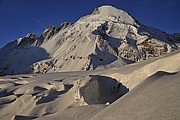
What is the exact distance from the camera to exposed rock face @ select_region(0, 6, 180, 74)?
37781mm

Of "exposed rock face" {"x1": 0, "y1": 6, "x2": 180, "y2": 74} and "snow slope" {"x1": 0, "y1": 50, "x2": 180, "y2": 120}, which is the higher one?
"exposed rock face" {"x1": 0, "y1": 6, "x2": 180, "y2": 74}

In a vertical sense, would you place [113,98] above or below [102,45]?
below

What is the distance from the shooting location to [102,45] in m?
40.8

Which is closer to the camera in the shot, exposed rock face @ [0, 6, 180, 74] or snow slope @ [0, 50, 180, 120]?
snow slope @ [0, 50, 180, 120]

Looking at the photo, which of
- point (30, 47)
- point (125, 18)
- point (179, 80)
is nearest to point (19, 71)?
point (30, 47)

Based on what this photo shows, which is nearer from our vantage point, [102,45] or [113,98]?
[113,98]

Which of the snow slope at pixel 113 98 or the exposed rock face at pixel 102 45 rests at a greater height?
the exposed rock face at pixel 102 45

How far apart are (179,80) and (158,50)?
38663 millimetres

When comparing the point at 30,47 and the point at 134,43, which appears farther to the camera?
the point at 30,47

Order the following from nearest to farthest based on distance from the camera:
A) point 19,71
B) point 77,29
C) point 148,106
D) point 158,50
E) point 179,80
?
point 148,106
point 179,80
point 158,50
point 19,71
point 77,29

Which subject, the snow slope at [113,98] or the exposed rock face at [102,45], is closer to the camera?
the snow slope at [113,98]

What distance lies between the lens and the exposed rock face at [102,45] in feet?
124

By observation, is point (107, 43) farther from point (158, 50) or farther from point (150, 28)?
point (150, 28)

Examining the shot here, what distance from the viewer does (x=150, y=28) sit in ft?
169
